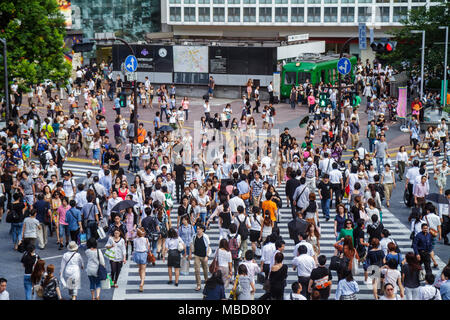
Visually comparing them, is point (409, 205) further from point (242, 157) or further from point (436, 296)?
point (436, 296)

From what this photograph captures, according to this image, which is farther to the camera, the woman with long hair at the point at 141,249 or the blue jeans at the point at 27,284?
the woman with long hair at the point at 141,249

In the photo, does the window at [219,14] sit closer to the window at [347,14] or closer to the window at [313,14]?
the window at [313,14]

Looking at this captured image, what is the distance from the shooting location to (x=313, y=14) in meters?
76.2

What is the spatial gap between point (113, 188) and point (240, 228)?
530 centimetres

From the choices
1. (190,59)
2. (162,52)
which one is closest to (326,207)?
(190,59)

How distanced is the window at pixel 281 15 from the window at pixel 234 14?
4.29m

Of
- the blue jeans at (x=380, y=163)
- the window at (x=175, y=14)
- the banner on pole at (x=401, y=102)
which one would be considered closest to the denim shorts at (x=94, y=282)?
the blue jeans at (x=380, y=163)

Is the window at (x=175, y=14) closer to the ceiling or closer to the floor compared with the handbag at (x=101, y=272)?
closer to the ceiling

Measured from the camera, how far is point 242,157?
25.1m

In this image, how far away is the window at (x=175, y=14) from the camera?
80188 mm

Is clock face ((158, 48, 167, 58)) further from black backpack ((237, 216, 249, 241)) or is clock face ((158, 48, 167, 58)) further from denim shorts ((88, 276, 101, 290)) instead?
denim shorts ((88, 276, 101, 290))

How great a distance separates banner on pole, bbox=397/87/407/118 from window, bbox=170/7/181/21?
46324mm
